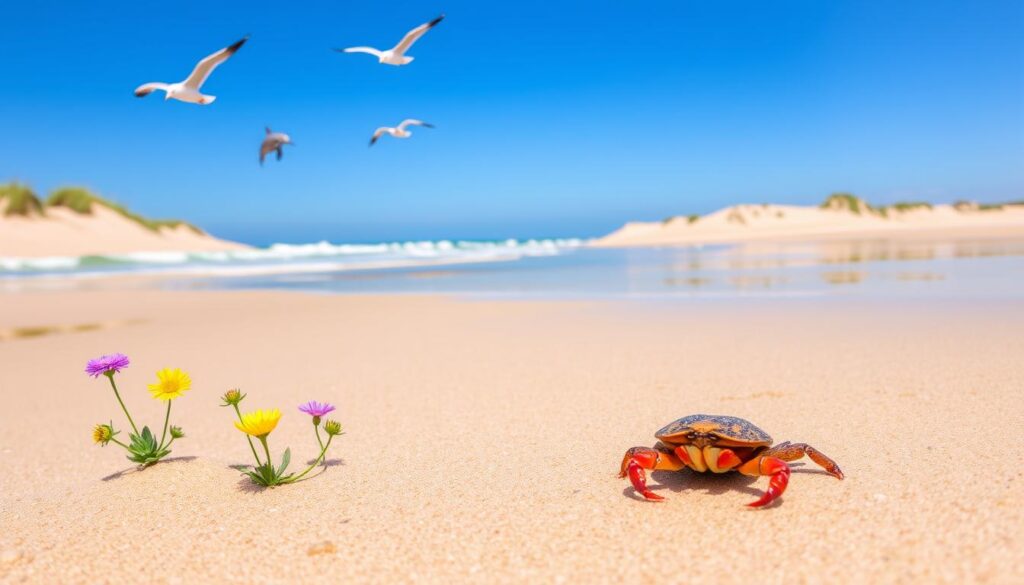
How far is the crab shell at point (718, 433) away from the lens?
7.98 feet

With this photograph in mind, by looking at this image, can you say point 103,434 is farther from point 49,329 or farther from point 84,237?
point 84,237

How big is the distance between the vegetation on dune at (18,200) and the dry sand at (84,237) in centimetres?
47

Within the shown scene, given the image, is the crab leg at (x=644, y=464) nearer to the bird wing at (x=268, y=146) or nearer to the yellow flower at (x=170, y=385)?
the yellow flower at (x=170, y=385)

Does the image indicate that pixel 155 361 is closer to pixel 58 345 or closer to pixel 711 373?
pixel 58 345

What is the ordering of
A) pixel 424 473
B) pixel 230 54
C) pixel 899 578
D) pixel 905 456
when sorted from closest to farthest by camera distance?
pixel 899 578 → pixel 905 456 → pixel 424 473 → pixel 230 54

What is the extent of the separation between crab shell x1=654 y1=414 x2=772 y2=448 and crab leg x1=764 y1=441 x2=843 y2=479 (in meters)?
0.12

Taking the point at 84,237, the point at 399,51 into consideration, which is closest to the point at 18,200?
the point at 84,237

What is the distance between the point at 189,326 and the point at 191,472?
23.7 ft

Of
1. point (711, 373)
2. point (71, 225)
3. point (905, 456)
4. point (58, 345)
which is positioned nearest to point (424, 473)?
point (905, 456)

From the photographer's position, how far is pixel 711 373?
509 centimetres

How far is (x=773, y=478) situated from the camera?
2.38 metres

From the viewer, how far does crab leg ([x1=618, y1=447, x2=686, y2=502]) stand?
8.15ft

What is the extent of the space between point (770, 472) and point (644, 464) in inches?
18.5

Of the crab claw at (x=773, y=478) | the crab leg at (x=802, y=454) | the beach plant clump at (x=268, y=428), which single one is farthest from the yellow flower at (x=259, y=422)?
the crab leg at (x=802, y=454)
